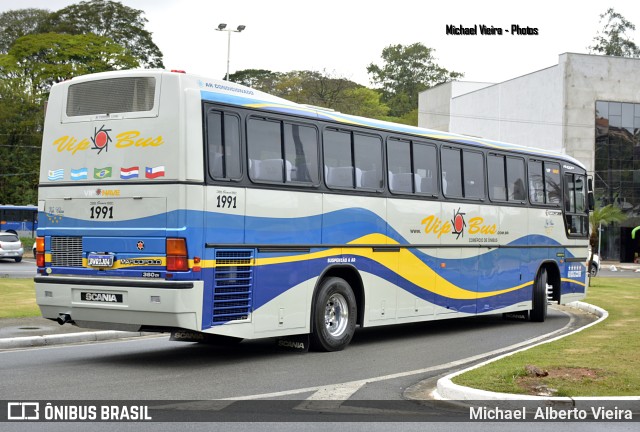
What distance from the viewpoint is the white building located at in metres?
67.8

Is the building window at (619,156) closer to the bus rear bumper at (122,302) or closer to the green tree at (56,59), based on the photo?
the green tree at (56,59)

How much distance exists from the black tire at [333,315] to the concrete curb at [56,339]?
3.84 metres

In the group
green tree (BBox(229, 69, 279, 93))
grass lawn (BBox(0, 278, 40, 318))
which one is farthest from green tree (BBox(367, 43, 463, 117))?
grass lawn (BBox(0, 278, 40, 318))

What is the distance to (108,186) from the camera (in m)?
12.3

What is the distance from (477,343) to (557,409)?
283 inches

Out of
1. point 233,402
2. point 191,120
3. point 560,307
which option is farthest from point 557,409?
point 560,307

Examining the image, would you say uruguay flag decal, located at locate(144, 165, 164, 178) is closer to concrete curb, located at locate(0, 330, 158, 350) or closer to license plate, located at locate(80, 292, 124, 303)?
license plate, located at locate(80, 292, 124, 303)

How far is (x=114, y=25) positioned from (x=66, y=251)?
66.0m

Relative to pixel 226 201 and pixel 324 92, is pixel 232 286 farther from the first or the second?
pixel 324 92

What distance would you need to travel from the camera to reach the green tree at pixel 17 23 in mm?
82875

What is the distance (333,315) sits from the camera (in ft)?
48.0

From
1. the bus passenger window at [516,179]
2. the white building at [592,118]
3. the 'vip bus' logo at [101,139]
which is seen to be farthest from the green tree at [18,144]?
the 'vip bus' logo at [101,139]

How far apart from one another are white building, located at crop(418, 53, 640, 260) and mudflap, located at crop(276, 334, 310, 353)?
55942 mm

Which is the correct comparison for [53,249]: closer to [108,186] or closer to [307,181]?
[108,186]
